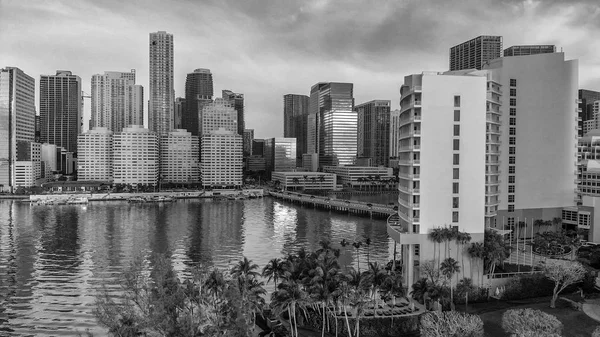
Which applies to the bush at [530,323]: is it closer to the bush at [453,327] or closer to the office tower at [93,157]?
the bush at [453,327]

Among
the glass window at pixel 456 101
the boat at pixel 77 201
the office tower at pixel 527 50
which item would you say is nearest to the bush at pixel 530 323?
the glass window at pixel 456 101

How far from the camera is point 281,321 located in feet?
124

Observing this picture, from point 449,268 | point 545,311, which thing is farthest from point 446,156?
point 545,311

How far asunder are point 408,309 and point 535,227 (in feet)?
130

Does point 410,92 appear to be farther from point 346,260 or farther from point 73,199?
point 73,199

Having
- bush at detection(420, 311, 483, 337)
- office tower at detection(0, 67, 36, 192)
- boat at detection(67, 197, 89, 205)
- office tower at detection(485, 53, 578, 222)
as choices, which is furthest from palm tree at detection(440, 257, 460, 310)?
office tower at detection(0, 67, 36, 192)

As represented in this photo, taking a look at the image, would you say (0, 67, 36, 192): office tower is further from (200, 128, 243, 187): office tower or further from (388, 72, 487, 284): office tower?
(388, 72, 487, 284): office tower

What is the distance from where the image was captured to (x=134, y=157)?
611ft

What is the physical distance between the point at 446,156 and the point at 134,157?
161455 mm

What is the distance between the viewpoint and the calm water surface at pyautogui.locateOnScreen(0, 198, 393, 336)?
4459cm

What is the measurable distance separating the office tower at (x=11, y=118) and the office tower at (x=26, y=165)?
1481mm

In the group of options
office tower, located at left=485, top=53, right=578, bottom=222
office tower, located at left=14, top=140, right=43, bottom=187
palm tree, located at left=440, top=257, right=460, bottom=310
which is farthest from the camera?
office tower, located at left=14, top=140, right=43, bottom=187

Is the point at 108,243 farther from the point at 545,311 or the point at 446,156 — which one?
the point at 545,311

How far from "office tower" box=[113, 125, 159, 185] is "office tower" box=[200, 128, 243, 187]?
69.7ft
